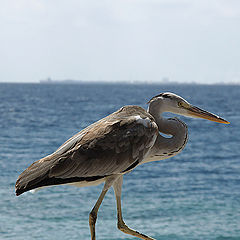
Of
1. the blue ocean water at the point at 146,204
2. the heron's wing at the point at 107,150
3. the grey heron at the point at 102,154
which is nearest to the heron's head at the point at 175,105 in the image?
the grey heron at the point at 102,154

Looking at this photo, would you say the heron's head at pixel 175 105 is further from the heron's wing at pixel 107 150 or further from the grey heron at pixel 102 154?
the heron's wing at pixel 107 150

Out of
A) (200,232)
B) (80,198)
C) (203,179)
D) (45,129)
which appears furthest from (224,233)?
(45,129)

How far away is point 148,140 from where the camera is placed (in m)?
4.65

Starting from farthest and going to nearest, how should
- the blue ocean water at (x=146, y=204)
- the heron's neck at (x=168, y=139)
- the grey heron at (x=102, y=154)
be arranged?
the blue ocean water at (x=146, y=204) → the heron's neck at (x=168, y=139) → the grey heron at (x=102, y=154)

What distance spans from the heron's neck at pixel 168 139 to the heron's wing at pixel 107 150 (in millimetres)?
217

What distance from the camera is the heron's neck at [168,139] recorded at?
16.0 ft

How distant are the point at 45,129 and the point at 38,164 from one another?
27.4 meters

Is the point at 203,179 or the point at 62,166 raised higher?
the point at 62,166

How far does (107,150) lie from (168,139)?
24.9 inches

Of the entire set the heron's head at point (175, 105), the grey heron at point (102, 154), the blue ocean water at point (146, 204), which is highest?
the heron's head at point (175, 105)

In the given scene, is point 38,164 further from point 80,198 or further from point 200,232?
point 80,198

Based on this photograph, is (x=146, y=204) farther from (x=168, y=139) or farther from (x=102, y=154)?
(x=102, y=154)

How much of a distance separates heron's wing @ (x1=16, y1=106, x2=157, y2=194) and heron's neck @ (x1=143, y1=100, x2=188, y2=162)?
0.22m

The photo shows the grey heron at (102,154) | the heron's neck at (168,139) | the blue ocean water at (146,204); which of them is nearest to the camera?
the grey heron at (102,154)
